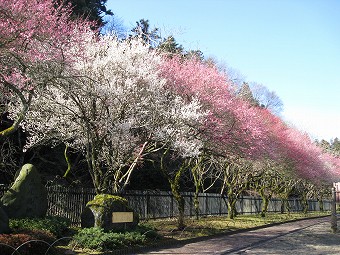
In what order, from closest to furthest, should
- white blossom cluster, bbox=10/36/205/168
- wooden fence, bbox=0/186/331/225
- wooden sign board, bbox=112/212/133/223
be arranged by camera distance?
1. wooden sign board, bbox=112/212/133/223
2. white blossom cluster, bbox=10/36/205/168
3. wooden fence, bbox=0/186/331/225

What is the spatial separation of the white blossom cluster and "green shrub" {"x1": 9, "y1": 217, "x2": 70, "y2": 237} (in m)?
2.99

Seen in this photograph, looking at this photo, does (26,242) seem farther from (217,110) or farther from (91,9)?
(91,9)

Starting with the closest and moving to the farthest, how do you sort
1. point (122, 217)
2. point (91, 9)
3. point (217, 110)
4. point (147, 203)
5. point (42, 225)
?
point (42, 225)
point (122, 217)
point (217, 110)
point (147, 203)
point (91, 9)

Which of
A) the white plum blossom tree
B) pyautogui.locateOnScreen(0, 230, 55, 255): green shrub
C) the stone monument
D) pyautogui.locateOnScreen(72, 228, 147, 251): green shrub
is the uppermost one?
the white plum blossom tree

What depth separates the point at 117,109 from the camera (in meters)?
15.5

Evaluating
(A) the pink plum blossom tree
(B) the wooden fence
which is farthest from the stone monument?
(A) the pink plum blossom tree

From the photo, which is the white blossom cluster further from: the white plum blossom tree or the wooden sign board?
the wooden sign board

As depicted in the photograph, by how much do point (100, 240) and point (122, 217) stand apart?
2.44 meters

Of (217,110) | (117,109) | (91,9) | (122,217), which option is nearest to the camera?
(122,217)

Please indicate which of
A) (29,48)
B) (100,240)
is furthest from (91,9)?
(100,240)

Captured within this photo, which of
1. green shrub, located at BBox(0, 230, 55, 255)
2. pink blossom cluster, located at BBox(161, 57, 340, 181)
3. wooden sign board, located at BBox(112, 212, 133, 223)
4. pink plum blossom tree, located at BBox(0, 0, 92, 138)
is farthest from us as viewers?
pink blossom cluster, located at BBox(161, 57, 340, 181)

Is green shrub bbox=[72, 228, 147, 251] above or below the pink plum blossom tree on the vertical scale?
below

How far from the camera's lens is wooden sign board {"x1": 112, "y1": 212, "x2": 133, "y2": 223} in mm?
13781

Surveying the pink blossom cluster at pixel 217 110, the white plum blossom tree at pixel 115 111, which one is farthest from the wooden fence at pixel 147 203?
the pink blossom cluster at pixel 217 110
